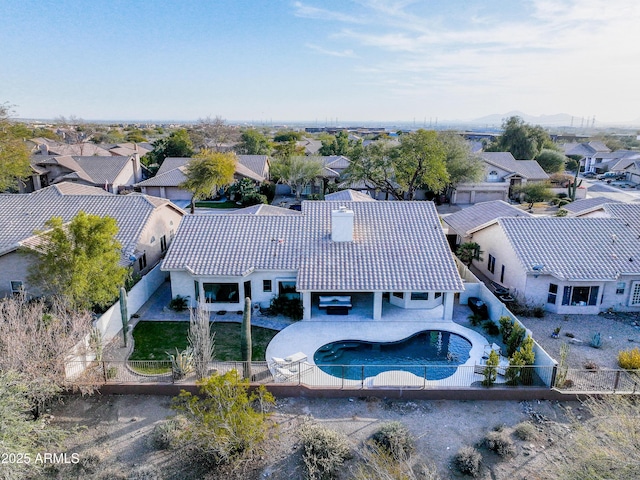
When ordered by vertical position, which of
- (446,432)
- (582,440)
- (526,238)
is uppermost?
(526,238)

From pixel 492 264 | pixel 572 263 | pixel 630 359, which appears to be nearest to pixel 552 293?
pixel 572 263

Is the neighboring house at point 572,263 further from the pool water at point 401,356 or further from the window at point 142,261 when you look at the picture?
the window at point 142,261

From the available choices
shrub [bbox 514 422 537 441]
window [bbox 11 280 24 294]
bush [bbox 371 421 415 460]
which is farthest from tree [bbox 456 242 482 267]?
window [bbox 11 280 24 294]

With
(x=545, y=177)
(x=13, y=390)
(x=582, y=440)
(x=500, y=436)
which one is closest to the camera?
(x=582, y=440)

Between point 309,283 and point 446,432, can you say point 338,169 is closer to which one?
point 309,283

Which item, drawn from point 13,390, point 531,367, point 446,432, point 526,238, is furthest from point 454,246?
point 13,390

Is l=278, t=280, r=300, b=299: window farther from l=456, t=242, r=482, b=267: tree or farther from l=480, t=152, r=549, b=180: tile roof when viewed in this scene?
l=480, t=152, r=549, b=180: tile roof
